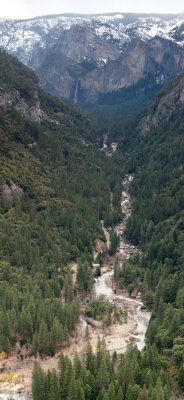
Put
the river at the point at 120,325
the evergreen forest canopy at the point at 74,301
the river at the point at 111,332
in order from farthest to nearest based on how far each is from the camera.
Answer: the river at the point at 120,325 < the river at the point at 111,332 < the evergreen forest canopy at the point at 74,301

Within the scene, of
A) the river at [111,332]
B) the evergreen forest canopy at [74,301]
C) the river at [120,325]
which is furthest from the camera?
the river at [120,325]

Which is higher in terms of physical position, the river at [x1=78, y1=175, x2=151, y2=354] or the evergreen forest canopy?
the evergreen forest canopy

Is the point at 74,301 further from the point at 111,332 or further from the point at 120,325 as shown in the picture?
the point at 111,332

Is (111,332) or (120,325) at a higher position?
(111,332)

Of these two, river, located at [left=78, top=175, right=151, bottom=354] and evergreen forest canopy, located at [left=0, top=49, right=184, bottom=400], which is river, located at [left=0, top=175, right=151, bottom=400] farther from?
evergreen forest canopy, located at [left=0, top=49, right=184, bottom=400]

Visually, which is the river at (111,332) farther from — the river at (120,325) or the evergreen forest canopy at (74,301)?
the evergreen forest canopy at (74,301)

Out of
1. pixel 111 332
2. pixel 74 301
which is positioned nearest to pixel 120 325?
pixel 111 332

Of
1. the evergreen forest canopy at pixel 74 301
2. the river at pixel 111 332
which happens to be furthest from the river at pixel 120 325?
the evergreen forest canopy at pixel 74 301

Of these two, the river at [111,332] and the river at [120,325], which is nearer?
the river at [111,332]

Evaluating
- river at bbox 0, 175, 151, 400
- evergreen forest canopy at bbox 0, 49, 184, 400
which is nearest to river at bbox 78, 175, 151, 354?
river at bbox 0, 175, 151, 400

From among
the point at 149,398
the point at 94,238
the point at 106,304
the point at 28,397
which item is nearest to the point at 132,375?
the point at 149,398

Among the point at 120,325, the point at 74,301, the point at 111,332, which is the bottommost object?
the point at 120,325
